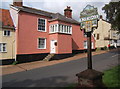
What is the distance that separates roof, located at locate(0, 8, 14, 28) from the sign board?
14.0m

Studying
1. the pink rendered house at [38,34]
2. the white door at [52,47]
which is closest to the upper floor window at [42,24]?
the pink rendered house at [38,34]

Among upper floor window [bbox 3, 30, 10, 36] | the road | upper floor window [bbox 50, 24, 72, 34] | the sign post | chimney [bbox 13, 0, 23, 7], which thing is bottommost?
the road

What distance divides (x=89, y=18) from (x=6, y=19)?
52.1 ft

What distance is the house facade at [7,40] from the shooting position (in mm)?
15859

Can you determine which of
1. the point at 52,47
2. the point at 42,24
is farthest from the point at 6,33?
the point at 52,47

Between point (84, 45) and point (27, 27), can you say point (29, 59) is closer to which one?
point (27, 27)

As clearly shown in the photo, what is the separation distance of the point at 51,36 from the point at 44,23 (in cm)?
256

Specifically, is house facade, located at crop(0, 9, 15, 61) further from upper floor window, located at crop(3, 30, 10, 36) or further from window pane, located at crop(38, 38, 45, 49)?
window pane, located at crop(38, 38, 45, 49)

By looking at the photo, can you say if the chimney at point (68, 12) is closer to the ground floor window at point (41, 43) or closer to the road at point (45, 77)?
the ground floor window at point (41, 43)

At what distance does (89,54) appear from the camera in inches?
192

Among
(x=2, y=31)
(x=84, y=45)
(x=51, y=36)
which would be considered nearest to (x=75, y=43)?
(x=84, y=45)

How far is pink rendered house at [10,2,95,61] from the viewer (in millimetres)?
16828

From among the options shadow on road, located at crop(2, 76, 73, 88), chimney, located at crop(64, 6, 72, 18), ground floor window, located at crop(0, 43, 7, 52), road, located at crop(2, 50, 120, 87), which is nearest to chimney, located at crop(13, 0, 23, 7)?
ground floor window, located at crop(0, 43, 7, 52)

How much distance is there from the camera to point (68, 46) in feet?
64.4
